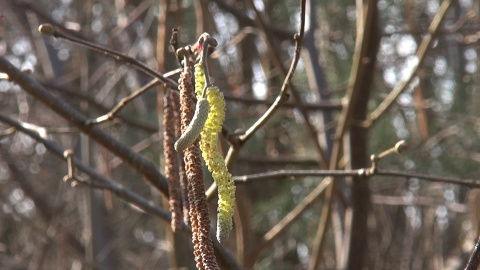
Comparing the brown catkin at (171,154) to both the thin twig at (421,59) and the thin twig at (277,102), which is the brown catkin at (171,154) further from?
the thin twig at (421,59)

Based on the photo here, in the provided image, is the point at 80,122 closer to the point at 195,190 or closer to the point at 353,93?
the point at 195,190

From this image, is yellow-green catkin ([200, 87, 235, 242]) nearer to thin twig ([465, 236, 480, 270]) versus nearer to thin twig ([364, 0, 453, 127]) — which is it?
thin twig ([465, 236, 480, 270])

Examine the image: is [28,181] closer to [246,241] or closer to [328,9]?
[328,9]

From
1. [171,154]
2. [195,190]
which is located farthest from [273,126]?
[195,190]

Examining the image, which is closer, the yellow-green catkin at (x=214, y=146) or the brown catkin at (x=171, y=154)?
the yellow-green catkin at (x=214, y=146)

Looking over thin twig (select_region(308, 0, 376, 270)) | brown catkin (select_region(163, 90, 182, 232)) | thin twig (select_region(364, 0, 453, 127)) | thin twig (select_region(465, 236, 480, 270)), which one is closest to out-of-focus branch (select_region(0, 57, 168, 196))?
brown catkin (select_region(163, 90, 182, 232))

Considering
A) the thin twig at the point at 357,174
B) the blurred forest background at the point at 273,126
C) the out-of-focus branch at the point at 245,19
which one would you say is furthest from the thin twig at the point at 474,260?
the out-of-focus branch at the point at 245,19

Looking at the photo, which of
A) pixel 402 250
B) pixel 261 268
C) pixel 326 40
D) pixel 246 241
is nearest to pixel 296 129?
pixel 326 40
